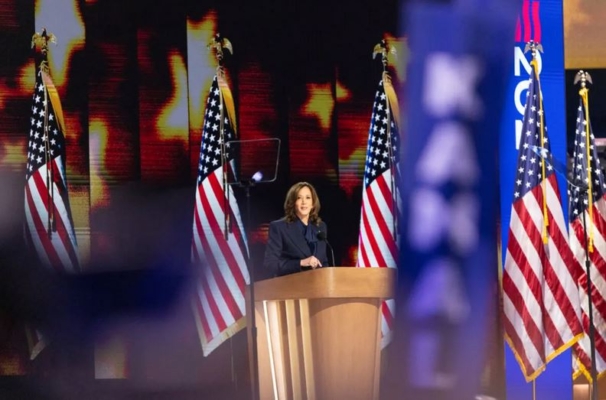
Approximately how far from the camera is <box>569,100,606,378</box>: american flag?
22.9 feet

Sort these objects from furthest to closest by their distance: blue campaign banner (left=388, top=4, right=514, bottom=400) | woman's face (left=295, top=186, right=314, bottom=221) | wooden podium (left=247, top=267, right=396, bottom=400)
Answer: blue campaign banner (left=388, top=4, right=514, bottom=400) → woman's face (left=295, top=186, right=314, bottom=221) → wooden podium (left=247, top=267, right=396, bottom=400)

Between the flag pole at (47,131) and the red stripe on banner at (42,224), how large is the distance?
1.1 inches

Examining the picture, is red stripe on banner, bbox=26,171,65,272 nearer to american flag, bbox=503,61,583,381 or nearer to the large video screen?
the large video screen

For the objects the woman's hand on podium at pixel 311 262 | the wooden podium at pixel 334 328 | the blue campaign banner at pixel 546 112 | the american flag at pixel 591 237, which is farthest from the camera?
the american flag at pixel 591 237

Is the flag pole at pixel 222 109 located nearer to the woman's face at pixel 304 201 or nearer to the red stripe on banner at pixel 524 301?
the woman's face at pixel 304 201

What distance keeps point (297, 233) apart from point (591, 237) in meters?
2.70

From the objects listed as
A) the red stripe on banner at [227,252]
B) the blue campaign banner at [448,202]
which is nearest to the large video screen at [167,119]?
the red stripe on banner at [227,252]

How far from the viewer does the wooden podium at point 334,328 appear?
188 inches

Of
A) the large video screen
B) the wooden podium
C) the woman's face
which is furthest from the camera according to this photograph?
the large video screen

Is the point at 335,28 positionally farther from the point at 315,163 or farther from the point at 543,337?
the point at 543,337

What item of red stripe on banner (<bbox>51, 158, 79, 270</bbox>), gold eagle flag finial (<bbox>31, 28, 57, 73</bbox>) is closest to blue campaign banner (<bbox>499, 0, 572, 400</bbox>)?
red stripe on banner (<bbox>51, 158, 79, 270</bbox>)

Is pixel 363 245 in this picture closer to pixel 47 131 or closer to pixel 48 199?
pixel 48 199

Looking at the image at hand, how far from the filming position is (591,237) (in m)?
7.07

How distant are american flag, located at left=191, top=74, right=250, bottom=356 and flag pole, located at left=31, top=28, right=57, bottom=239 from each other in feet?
3.20
